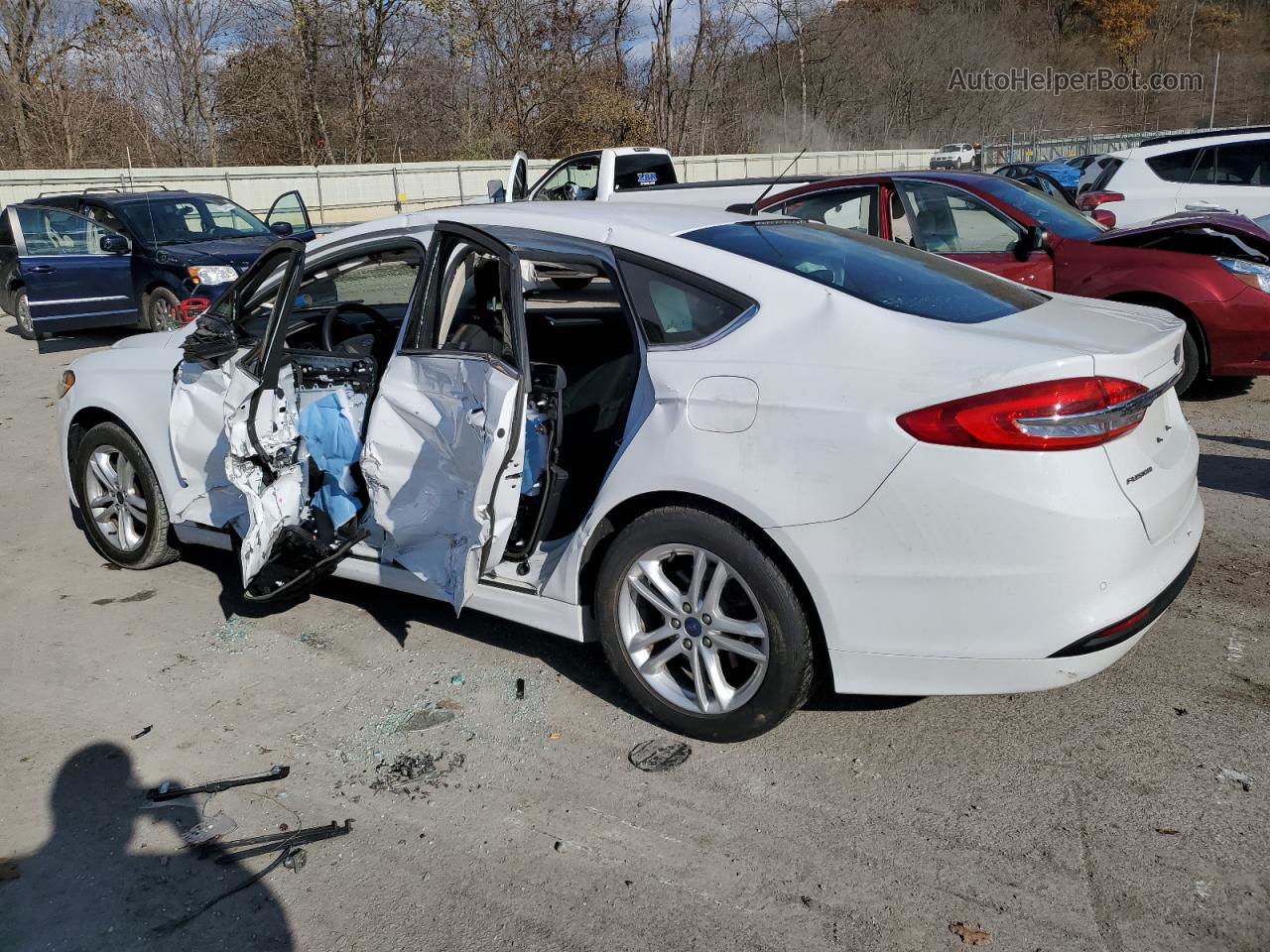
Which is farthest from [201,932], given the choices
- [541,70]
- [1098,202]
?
[541,70]

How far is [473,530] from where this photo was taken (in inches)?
143

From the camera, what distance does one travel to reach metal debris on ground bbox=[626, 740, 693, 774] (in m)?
3.42

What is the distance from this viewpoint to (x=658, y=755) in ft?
11.4

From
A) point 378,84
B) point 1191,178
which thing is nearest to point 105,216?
point 1191,178

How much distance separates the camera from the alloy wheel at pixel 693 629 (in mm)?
3291

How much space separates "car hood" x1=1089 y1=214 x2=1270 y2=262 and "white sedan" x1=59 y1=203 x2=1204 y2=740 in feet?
14.5

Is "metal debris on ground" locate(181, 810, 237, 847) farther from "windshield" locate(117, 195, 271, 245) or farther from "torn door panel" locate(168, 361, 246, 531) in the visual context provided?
"windshield" locate(117, 195, 271, 245)

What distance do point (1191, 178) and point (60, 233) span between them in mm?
13648

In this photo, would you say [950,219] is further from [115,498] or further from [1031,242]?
[115,498]

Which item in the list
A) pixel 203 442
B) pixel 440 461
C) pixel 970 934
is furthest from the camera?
pixel 203 442

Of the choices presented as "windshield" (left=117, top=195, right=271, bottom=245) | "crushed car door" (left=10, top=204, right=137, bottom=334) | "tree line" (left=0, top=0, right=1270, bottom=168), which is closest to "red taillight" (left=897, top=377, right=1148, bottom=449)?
"crushed car door" (left=10, top=204, right=137, bottom=334)

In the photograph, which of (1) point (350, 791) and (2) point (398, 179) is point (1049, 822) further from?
(2) point (398, 179)

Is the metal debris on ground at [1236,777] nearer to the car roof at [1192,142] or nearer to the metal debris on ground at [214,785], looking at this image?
the metal debris on ground at [214,785]

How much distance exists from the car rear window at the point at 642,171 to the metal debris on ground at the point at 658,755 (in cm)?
1275
